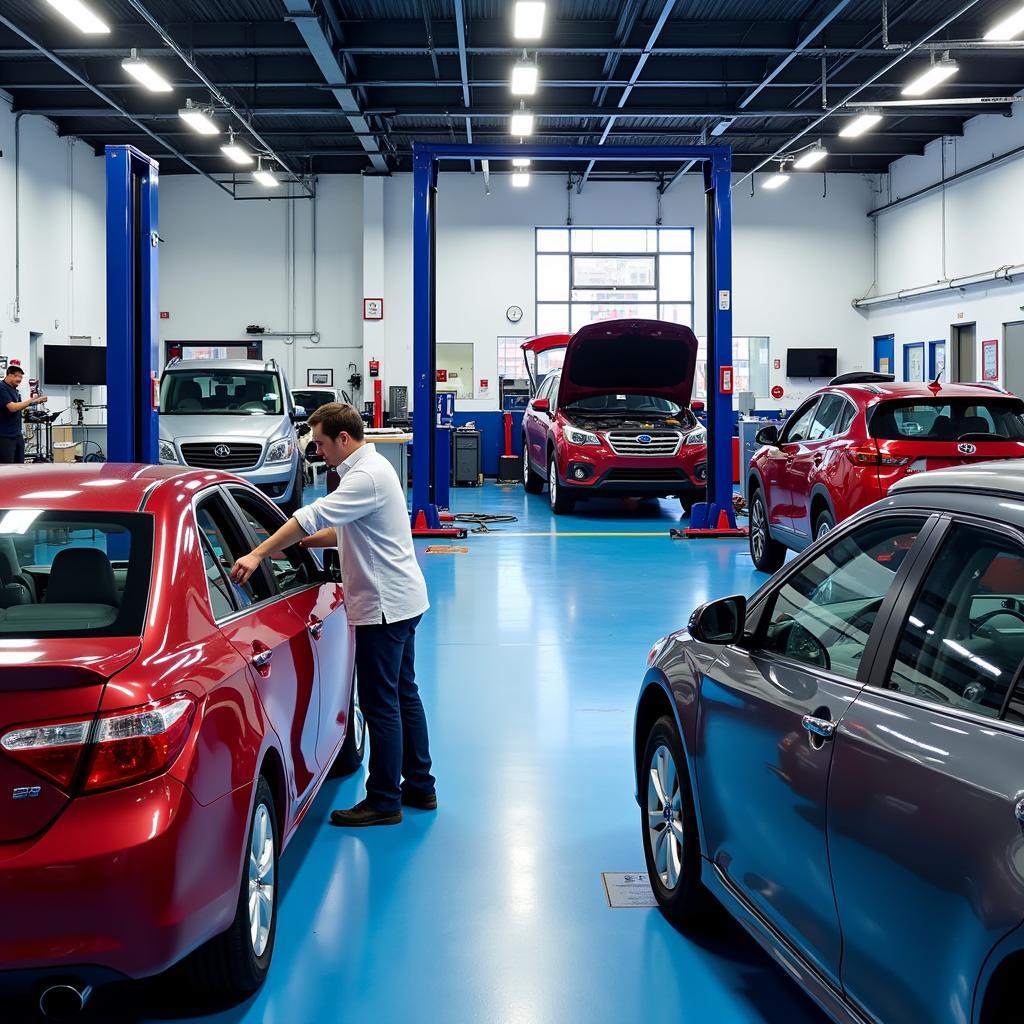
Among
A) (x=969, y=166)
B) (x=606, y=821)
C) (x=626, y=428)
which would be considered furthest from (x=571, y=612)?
(x=969, y=166)

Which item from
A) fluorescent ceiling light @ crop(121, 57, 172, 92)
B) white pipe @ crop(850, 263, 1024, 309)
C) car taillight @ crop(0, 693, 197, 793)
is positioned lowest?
car taillight @ crop(0, 693, 197, 793)

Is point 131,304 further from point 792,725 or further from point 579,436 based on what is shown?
point 792,725

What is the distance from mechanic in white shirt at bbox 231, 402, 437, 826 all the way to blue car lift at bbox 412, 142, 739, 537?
801 centimetres

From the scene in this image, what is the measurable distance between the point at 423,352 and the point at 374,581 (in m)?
8.44

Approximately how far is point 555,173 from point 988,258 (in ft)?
29.7

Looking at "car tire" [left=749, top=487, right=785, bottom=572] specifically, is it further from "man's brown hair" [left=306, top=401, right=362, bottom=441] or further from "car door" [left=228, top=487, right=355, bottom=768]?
"man's brown hair" [left=306, top=401, right=362, bottom=441]

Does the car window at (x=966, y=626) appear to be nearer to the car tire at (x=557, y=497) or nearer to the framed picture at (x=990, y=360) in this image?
the car tire at (x=557, y=497)

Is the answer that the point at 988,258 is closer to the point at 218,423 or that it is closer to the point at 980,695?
the point at 218,423

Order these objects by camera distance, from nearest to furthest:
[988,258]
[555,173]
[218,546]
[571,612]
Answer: [218,546] → [571,612] → [988,258] → [555,173]

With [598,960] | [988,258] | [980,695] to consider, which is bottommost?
[598,960]

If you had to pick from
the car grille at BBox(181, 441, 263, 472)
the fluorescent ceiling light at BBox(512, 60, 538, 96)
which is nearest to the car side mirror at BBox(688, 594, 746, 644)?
the car grille at BBox(181, 441, 263, 472)

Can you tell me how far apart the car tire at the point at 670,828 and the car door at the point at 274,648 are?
103cm

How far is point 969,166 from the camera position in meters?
20.3

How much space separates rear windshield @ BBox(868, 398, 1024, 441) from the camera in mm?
7332
